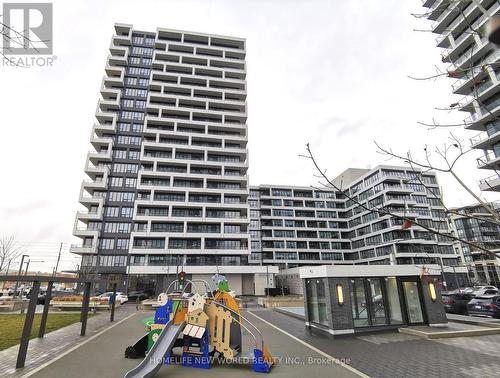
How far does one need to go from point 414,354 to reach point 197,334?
7192 millimetres

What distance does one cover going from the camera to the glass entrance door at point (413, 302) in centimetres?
1359

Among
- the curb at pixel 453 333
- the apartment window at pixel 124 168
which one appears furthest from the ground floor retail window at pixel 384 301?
the apartment window at pixel 124 168

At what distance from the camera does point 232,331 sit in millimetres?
10000

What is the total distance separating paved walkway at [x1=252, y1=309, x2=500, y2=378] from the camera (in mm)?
7766

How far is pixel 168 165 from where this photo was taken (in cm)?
5172

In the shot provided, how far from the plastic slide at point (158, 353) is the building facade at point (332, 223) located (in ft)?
182

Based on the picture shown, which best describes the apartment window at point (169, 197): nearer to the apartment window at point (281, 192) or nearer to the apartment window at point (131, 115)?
the apartment window at point (131, 115)

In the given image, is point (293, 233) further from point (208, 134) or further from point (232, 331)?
point (232, 331)

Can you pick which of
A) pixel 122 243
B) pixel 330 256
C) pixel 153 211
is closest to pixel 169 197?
pixel 153 211

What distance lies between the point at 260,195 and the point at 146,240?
113 ft

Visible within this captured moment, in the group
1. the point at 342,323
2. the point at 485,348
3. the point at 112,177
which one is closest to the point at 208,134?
the point at 112,177

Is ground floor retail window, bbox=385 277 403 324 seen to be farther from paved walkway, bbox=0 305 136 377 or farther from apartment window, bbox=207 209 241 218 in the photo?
apartment window, bbox=207 209 241 218

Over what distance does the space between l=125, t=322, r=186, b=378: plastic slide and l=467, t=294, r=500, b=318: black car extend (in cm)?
1935

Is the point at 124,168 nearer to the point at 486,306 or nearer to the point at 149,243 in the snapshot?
the point at 149,243
